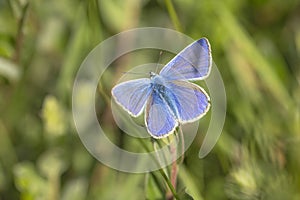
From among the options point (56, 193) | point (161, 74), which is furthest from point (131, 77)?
point (161, 74)

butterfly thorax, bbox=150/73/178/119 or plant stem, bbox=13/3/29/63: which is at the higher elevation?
plant stem, bbox=13/3/29/63

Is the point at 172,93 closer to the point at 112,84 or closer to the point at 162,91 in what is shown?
the point at 162,91

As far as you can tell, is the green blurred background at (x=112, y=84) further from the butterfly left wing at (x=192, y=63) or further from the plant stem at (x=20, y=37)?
the butterfly left wing at (x=192, y=63)

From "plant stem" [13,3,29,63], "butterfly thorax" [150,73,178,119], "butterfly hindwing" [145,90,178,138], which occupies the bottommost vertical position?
"butterfly hindwing" [145,90,178,138]

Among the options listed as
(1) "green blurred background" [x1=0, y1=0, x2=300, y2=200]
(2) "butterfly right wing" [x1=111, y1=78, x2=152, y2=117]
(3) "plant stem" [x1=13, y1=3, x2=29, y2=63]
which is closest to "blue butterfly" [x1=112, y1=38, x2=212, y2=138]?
(2) "butterfly right wing" [x1=111, y1=78, x2=152, y2=117]

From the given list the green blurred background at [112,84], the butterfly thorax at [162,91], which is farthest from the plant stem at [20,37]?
the butterfly thorax at [162,91]

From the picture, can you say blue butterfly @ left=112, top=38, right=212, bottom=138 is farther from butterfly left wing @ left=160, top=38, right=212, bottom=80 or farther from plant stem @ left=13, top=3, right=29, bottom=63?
plant stem @ left=13, top=3, right=29, bottom=63

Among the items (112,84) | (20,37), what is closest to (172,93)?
(20,37)

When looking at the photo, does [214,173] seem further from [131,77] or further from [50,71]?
[50,71]
